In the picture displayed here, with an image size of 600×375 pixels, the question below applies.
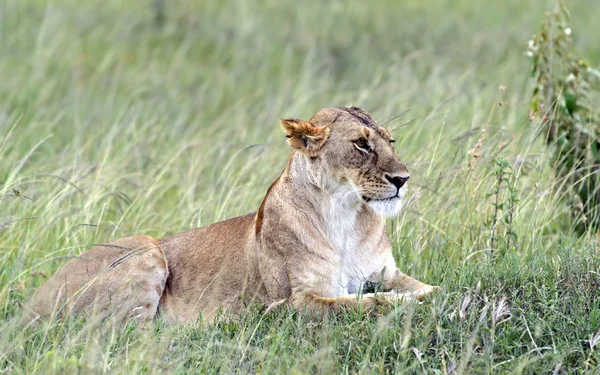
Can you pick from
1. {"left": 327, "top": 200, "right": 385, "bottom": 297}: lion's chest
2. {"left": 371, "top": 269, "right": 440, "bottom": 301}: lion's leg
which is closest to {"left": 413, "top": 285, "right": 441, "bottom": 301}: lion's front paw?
{"left": 371, "top": 269, "right": 440, "bottom": 301}: lion's leg

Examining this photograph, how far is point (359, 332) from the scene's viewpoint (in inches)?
172

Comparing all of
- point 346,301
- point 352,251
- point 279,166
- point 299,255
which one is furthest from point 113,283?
point 279,166

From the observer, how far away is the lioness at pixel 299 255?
4.87 m

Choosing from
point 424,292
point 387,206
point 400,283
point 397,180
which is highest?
point 397,180

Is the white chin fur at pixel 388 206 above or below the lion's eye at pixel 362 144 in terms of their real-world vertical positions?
below

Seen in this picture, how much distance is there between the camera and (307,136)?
506 cm

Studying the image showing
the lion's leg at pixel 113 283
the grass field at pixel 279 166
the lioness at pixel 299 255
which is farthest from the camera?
the lion's leg at pixel 113 283

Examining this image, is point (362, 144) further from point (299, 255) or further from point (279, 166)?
point (279, 166)

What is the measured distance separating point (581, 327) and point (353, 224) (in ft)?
4.44

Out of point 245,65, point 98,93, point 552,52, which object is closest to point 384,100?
point 245,65

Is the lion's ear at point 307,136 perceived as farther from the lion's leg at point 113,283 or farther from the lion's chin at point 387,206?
the lion's leg at point 113,283

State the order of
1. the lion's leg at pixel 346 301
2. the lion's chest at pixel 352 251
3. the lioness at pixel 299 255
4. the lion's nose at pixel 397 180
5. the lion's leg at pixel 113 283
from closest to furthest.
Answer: the lion's leg at pixel 346 301
the lion's nose at pixel 397 180
the lioness at pixel 299 255
the lion's chest at pixel 352 251
the lion's leg at pixel 113 283

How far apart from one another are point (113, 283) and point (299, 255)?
1.10m

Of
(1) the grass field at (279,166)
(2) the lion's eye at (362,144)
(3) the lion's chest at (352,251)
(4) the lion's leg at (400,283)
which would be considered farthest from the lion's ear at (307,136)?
(1) the grass field at (279,166)
